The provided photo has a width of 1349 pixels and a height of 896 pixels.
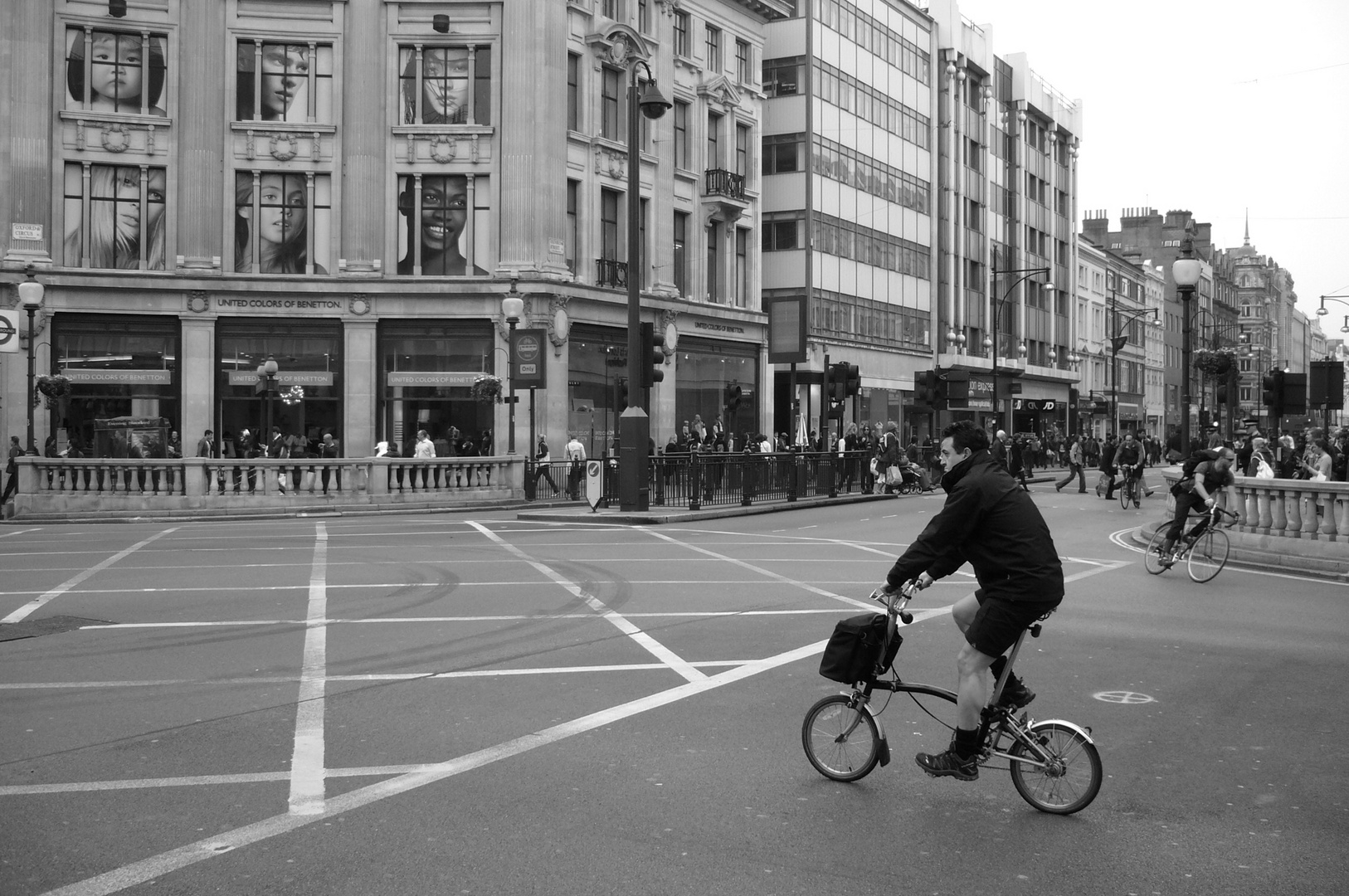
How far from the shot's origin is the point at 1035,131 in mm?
76688

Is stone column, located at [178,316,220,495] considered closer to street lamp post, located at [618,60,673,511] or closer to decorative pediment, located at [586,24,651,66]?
decorative pediment, located at [586,24,651,66]

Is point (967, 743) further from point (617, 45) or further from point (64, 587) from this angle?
point (617, 45)

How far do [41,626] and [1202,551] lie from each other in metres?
12.6

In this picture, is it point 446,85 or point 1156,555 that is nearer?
point 1156,555

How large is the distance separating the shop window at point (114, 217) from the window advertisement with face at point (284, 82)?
10.7 ft

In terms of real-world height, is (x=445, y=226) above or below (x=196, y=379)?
above

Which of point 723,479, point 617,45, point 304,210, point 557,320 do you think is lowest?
point 723,479

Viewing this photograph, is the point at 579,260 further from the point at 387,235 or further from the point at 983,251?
the point at 983,251

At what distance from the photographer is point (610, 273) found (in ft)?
135

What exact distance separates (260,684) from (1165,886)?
592cm

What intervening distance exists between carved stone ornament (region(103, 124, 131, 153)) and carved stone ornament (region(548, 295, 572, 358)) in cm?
1265

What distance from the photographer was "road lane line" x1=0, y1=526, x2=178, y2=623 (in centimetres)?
1185

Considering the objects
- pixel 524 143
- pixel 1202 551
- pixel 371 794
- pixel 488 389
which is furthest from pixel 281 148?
pixel 371 794

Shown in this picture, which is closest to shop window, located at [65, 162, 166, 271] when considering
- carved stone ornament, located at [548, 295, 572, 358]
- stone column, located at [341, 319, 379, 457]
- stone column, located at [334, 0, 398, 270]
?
stone column, located at [334, 0, 398, 270]
